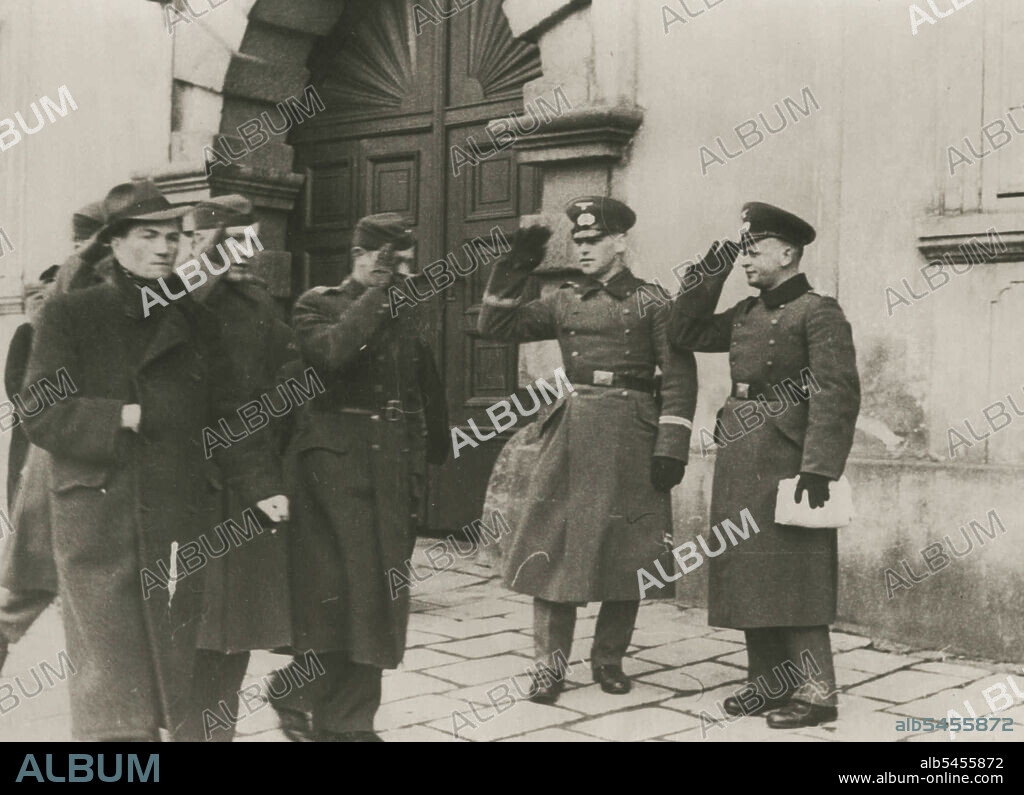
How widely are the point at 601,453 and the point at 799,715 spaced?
1254 mm

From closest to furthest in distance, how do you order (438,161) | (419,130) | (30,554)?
1. (30,554)
2. (438,161)
3. (419,130)

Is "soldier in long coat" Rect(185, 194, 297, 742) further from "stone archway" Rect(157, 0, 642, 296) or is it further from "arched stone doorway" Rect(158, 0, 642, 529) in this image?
"stone archway" Rect(157, 0, 642, 296)

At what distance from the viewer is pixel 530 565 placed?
202 inches

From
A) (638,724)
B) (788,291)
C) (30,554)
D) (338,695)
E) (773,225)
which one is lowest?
(638,724)

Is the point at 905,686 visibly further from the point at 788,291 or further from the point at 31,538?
the point at 31,538

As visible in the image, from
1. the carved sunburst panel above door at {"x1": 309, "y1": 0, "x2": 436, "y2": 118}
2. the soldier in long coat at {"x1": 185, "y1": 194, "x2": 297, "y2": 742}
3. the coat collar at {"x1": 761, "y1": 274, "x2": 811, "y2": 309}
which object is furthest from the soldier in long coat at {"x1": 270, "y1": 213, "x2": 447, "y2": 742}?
the carved sunburst panel above door at {"x1": 309, "y1": 0, "x2": 436, "y2": 118}

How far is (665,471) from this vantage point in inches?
198

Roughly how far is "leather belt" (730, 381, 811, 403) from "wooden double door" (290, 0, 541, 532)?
3.01 m

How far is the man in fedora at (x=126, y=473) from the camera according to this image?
145 inches

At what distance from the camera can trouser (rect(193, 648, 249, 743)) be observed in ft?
13.6

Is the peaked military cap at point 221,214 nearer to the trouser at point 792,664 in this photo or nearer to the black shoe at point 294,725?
the black shoe at point 294,725

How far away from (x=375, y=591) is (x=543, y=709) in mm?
853

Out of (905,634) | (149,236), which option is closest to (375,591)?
(149,236)

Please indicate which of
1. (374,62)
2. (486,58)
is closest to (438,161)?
(486,58)
